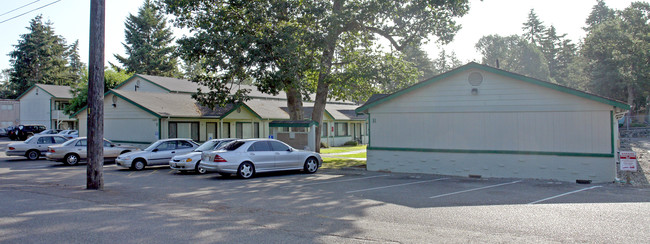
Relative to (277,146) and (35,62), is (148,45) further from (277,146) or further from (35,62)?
(277,146)

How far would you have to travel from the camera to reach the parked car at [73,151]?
2112cm

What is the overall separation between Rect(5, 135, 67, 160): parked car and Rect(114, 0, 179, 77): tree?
118 feet

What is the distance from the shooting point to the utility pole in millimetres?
12742

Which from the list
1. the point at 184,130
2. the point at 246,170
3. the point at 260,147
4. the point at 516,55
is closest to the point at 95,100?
Result: the point at 246,170

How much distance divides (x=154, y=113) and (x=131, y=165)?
28.3 feet

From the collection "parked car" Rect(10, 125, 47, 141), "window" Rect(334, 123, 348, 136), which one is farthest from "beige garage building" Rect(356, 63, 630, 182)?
"parked car" Rect(10, 125, 47, 141)

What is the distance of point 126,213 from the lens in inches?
352

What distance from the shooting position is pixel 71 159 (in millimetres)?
21609

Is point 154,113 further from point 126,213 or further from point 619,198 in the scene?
point 619,198

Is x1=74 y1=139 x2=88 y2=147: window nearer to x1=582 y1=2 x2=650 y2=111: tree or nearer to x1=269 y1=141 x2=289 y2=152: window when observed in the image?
x1=269 y1=141 x2=289 y2=152: window

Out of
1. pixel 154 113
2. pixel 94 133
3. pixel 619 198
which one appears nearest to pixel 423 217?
pixel 619 198

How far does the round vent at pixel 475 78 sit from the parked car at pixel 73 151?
1698cm

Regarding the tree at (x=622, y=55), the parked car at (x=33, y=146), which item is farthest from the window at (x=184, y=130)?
the tree at (x=622, y=55)

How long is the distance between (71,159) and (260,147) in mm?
11289
